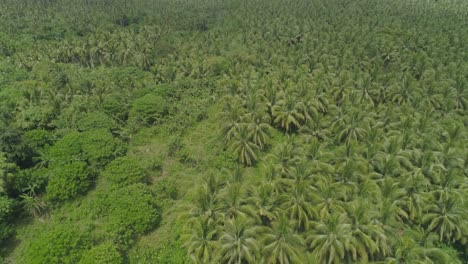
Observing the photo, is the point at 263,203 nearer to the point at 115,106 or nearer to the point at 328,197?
the point at 328,197

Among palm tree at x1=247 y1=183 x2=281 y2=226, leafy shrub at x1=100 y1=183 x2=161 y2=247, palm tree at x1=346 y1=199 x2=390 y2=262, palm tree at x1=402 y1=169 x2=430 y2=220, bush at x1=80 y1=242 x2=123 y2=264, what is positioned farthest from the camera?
palm tree at x1=402 y1=169 x2=430 y2=220

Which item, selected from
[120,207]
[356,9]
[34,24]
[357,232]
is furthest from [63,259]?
[356,9]

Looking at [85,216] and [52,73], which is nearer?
[85,216]

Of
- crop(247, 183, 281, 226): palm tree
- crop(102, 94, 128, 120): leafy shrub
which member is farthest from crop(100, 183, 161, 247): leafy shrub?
crop(102, 94, 128, 120): leafy shrub

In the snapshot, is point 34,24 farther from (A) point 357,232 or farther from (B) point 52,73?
(A) point 357,232

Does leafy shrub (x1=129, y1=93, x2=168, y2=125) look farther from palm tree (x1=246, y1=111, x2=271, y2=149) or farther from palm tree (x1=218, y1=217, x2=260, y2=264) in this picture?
palm tree (x1=218, y1=217, x2=260, y2=264)

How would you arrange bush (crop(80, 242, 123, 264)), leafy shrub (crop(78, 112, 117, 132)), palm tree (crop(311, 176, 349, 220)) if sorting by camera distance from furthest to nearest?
leafy shrub (crop(78, 112, 117, 132))
palm tree (crop(311, 176, 349, 220))
bush (crop(80, 242, 123, 264))

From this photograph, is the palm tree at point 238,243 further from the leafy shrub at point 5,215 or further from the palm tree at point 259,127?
the leafy shrub at point 5,215
